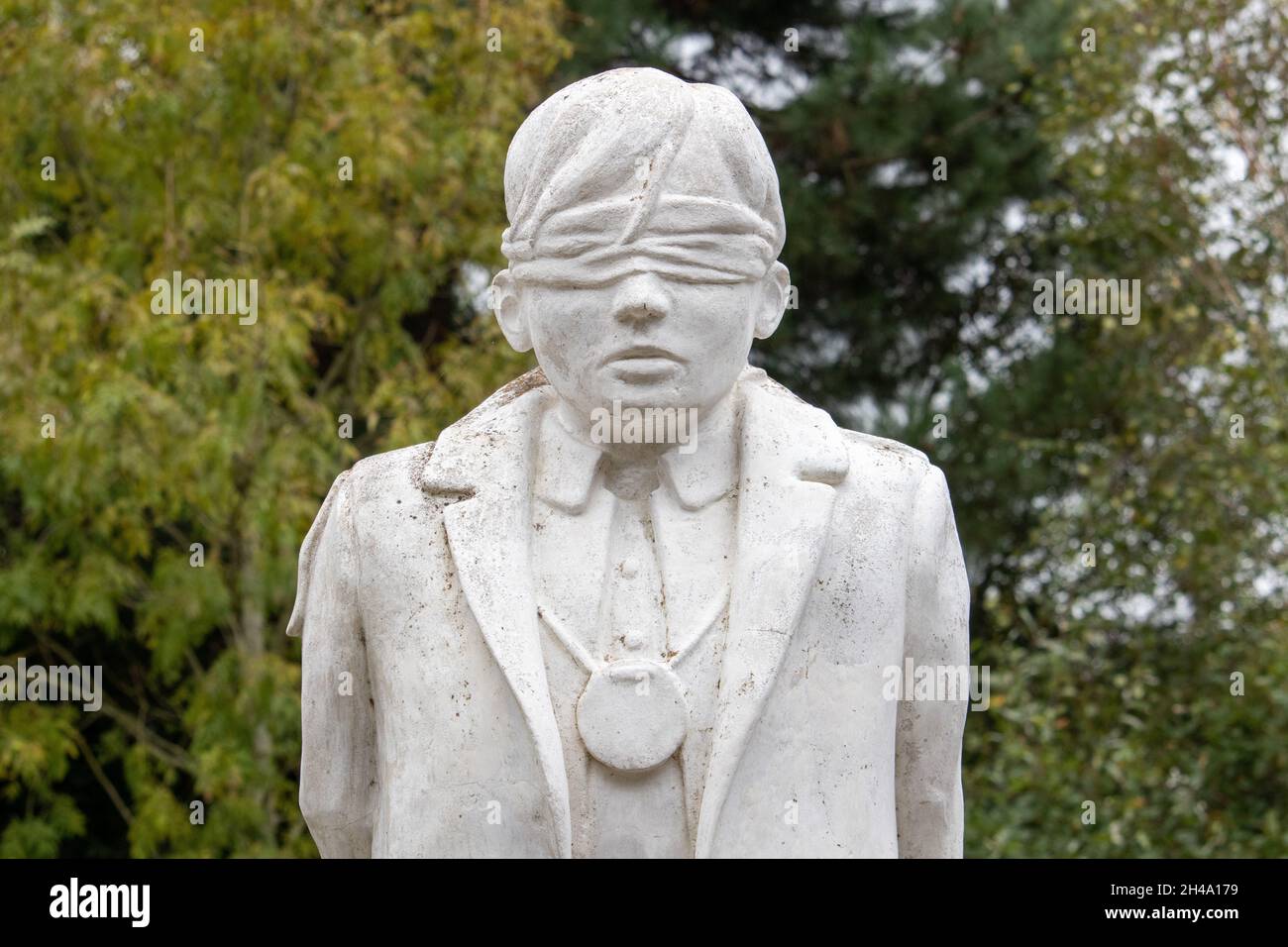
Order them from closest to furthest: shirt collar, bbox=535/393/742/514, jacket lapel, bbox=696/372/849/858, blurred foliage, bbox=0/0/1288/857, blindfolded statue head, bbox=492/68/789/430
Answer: jacket lapel, bbox=696/372/849/858 → blindfolded statue head, bbox=492/68/789/430 → shirt collar, bbox=535/393/742/514 → blurred foliage, bbox=0/0/1288/857

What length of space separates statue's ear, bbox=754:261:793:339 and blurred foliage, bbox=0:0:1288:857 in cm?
573

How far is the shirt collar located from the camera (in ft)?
16.7

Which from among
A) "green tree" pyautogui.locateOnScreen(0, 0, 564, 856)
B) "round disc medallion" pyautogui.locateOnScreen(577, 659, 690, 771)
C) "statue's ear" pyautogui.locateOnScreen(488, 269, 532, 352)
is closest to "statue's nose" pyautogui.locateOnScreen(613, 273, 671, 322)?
"statue's ear" pyautogui.locateOnScreen(488, 269, 532, 352)

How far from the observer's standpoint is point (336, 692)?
17.0 ft

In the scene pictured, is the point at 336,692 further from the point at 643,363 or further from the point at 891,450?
the point at 891,450

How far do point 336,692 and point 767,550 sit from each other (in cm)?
101

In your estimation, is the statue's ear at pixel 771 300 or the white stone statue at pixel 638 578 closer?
the white stone statue at pixel 638 578

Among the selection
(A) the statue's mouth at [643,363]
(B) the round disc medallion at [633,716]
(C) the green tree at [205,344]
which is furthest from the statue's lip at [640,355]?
(C) the green tree at [205,344]

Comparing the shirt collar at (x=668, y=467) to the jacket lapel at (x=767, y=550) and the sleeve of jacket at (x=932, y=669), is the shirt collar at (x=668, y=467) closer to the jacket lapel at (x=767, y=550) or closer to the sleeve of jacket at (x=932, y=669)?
the jacket lapel at (x=767, y=550)

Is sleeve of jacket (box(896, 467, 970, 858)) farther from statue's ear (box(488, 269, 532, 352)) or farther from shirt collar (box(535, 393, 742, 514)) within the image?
statue's ear (box(488, 269, 532, 352))

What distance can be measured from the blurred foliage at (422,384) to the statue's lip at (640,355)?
19.5ft

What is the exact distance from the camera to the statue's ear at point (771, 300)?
203 inches
